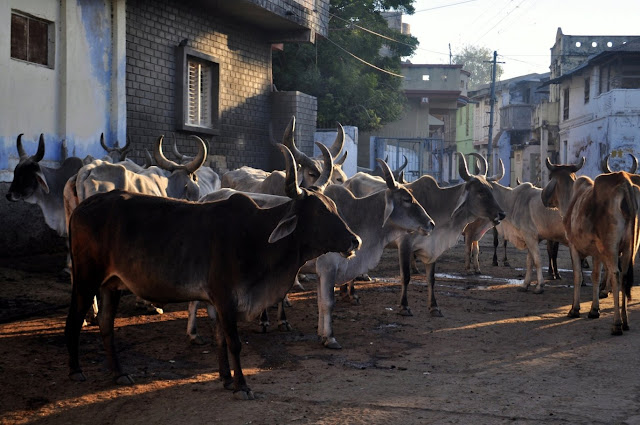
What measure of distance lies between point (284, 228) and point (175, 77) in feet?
32.1

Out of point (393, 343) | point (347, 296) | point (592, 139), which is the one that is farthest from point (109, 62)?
point (592, 139)

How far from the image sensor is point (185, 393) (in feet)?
18.2

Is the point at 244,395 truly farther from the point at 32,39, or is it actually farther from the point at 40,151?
the point at 32,39

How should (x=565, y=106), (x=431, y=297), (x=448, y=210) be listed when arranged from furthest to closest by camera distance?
(x=565, y=106), (x=448, y=210), (x=431, y=297)

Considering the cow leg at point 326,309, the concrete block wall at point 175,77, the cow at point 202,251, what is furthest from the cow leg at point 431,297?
the concrete block wall at point 175,77

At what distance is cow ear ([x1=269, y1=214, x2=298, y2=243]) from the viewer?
556 cm

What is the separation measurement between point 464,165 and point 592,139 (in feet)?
84.4

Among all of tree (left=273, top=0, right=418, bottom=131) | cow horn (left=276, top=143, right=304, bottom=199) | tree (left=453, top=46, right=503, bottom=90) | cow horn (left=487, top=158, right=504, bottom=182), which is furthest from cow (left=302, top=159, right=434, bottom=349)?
tree (left=453, top=46, right=503, bottom=90)

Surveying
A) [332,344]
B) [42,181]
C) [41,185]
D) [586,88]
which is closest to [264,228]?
[332,344]

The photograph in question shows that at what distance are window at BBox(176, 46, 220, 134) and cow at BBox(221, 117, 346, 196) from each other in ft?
10.7

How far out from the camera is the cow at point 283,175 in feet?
28.5

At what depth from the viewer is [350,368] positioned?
6.47m

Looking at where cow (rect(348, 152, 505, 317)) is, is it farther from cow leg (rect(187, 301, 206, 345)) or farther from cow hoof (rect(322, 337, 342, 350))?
cow leg (rect(187, 301, 206, 345))

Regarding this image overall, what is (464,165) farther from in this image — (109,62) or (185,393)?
(109,62)
